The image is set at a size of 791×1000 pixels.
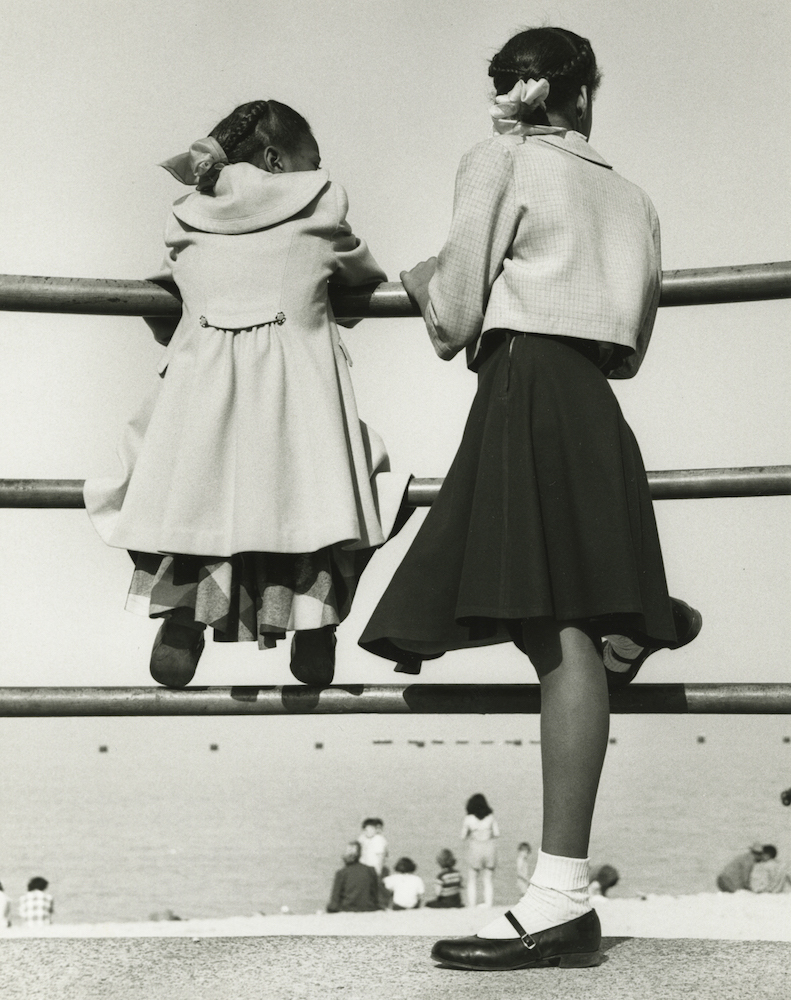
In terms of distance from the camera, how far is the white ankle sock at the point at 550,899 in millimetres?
1507

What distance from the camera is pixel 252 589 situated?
6.43 ft

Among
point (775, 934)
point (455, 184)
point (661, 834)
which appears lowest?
point (661, 834)

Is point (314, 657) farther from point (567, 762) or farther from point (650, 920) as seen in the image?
point (650, 920)

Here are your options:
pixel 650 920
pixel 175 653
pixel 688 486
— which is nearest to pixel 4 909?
pixel 650 920

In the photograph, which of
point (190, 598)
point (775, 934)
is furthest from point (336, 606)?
point (775, 934)

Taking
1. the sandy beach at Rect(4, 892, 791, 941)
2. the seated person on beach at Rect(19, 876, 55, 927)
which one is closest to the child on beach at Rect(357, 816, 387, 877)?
the sandy beach at Rect(4, 892, 791, 941)

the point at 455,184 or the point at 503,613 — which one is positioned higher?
the point at 455,184

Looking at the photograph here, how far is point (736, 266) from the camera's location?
1.75 metres

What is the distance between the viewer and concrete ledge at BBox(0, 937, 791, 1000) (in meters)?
1.36

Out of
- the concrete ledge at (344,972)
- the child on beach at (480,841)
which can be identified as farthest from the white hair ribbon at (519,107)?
the child on beach at (480,841)

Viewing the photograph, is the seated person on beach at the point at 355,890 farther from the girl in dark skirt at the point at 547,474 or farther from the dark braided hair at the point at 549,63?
the dark braided hair at the point at 549,63

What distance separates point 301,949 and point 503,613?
509 millimetres

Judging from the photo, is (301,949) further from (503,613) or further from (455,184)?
(455,184)

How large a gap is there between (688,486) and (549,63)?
2.28ft
